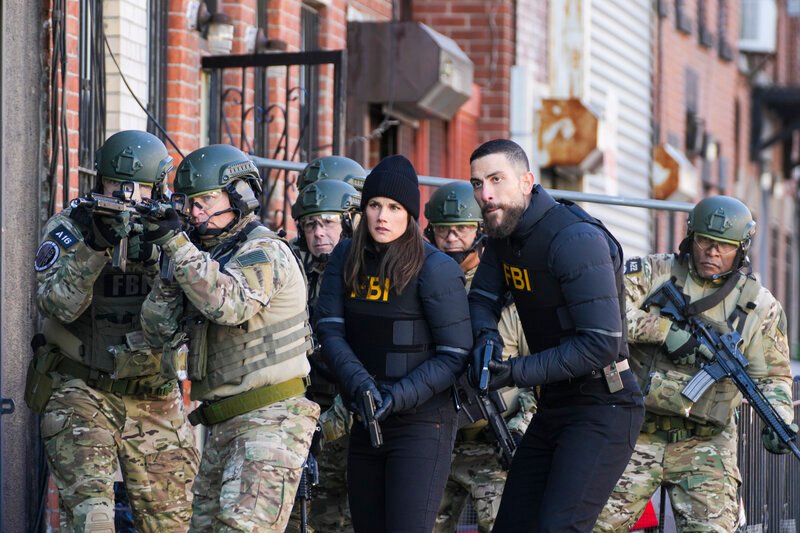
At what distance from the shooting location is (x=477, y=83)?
16.3 meters

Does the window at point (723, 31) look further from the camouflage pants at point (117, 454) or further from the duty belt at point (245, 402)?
the duty belt at point (245, 402)

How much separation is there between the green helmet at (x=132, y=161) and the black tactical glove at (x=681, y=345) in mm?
2767

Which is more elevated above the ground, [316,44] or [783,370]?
[316,44]

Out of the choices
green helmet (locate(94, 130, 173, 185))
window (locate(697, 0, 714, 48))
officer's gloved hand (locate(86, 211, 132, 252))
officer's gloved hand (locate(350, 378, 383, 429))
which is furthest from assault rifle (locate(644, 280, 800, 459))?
window (locate(697, 0, 714, 48))

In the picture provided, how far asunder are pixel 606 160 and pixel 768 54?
1241 centimetres

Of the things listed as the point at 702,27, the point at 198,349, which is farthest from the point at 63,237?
the point at 702,27

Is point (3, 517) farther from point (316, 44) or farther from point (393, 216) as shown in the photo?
point (316, 44)

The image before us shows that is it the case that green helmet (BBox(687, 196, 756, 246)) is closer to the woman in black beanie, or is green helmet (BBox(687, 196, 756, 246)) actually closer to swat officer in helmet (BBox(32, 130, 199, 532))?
the woman in black beanie

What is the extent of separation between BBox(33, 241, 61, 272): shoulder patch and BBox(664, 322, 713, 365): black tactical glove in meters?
3.14

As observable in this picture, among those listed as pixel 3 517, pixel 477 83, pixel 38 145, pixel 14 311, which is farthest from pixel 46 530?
pixel 477 83

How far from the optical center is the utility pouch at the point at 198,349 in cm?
654

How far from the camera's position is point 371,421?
6.61m

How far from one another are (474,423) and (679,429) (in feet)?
3.58

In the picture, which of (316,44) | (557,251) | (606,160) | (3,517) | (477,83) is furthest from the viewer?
(606,160)
